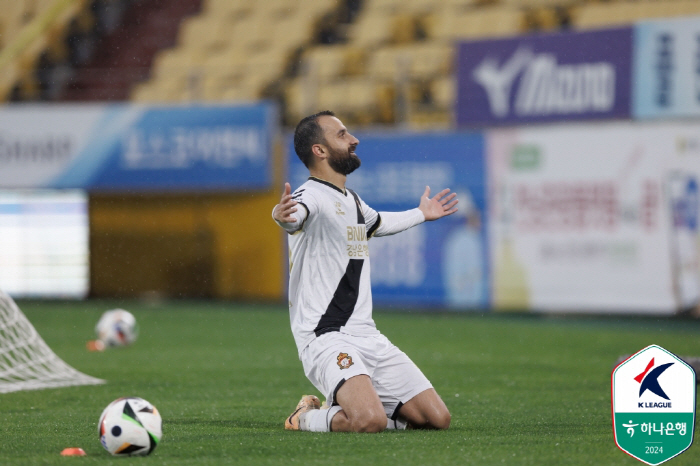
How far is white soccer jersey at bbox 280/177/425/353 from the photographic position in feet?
20.4

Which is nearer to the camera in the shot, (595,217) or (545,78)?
(595,217)

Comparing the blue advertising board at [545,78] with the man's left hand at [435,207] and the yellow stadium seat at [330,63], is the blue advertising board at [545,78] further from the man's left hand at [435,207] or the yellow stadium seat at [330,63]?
the man's left hand at [435,207]

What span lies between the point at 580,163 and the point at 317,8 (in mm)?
8294

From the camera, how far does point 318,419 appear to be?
611 centimetres

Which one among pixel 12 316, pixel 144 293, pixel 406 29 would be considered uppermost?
pixel 406 29

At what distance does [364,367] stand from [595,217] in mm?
9160

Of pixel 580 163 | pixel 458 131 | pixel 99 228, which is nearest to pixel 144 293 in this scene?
pixel 99 228

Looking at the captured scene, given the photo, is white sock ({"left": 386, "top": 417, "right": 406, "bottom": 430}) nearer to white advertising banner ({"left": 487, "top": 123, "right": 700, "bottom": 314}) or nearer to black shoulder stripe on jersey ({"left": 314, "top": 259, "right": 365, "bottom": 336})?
black shoulder stripe on jersey ({"left": 314, "top": 259, "right": 365, "bottom": 336})

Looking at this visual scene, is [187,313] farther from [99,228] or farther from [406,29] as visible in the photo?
[406,29]

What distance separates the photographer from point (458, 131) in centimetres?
1605

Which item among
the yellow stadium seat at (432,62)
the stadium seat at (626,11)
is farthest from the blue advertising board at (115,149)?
the stadium seat at (626,11)

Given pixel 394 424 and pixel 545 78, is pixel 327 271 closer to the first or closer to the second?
pixel 394 424

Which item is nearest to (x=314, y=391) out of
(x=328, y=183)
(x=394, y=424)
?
(x=394, y=424)

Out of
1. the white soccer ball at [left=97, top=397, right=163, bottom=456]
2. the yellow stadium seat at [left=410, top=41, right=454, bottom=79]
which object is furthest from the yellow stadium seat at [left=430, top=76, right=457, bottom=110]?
the white soccer ball at [left=97, top=397, right=163, bottom=456]
